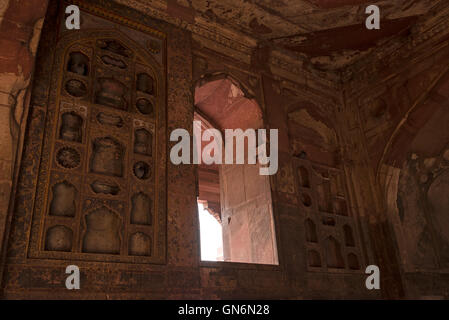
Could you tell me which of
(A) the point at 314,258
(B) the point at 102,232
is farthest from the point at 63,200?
(A) the point at 314,258

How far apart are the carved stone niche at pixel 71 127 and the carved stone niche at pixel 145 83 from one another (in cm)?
92

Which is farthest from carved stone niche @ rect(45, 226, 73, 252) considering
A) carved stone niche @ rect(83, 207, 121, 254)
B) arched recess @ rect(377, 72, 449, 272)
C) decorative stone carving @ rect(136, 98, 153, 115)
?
arched recess @ rect(377, 72, 449, 272)

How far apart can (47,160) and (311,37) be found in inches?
176

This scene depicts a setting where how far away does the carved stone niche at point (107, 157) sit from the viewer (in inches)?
163

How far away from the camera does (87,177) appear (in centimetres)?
396

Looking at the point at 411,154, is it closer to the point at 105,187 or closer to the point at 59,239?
the point at 105,187

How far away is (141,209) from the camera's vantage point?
4195 millimetres

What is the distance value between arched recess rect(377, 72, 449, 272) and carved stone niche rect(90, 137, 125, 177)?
420cm

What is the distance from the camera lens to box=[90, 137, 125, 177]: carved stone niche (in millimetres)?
4129

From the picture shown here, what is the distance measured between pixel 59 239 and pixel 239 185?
3048 mm

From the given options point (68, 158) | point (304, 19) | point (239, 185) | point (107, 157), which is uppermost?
point (304, 19)

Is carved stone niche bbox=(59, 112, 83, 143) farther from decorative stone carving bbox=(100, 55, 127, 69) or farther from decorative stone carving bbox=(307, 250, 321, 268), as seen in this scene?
decorative stone carving bbox=(307, 250, 321, 268)

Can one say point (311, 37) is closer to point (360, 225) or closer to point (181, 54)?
point (181, 54)
